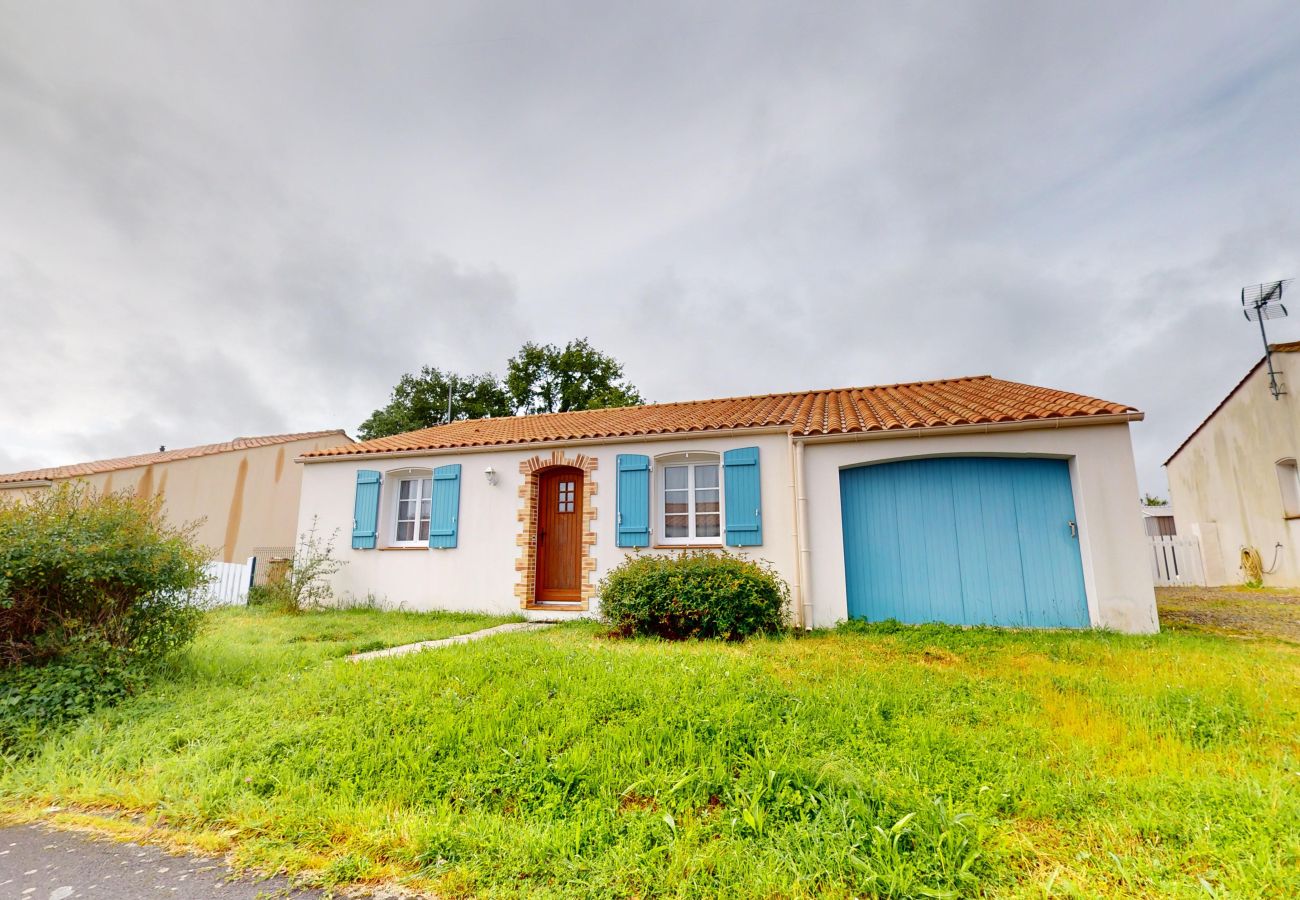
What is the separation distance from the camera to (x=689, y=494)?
8.98m

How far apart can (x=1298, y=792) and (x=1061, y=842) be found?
1.44 meters

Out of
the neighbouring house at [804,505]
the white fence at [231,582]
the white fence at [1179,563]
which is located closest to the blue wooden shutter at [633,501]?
the neighbouring house at [804,505]

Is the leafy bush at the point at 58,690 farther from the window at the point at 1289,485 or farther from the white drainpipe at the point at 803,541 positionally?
the window at the point at 1289,485

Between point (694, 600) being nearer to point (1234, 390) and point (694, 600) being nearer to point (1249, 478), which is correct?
point (1249, 478)

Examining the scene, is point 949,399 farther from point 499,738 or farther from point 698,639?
point 499,738

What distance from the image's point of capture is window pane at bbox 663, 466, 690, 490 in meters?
9.12

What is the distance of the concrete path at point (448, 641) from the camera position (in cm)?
575

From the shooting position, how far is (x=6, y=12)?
6.47 metres

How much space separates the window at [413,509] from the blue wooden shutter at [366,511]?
1.42 feet

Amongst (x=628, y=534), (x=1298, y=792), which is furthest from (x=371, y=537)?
(x=1298, y=792)

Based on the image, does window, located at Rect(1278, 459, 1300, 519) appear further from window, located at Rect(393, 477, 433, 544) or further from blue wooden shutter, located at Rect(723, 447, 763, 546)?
window, located at Rect(393, 477, 433, 544)

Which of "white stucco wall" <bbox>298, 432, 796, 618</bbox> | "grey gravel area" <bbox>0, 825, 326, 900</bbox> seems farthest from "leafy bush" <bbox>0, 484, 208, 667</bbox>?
"white stucco wall" <bbox>298, 432, 796, 618</bbox>

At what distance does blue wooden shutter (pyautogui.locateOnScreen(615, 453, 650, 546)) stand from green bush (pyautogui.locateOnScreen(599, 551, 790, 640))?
4.51ft

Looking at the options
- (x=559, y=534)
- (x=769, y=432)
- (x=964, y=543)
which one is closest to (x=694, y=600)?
(x=769, y=432)
